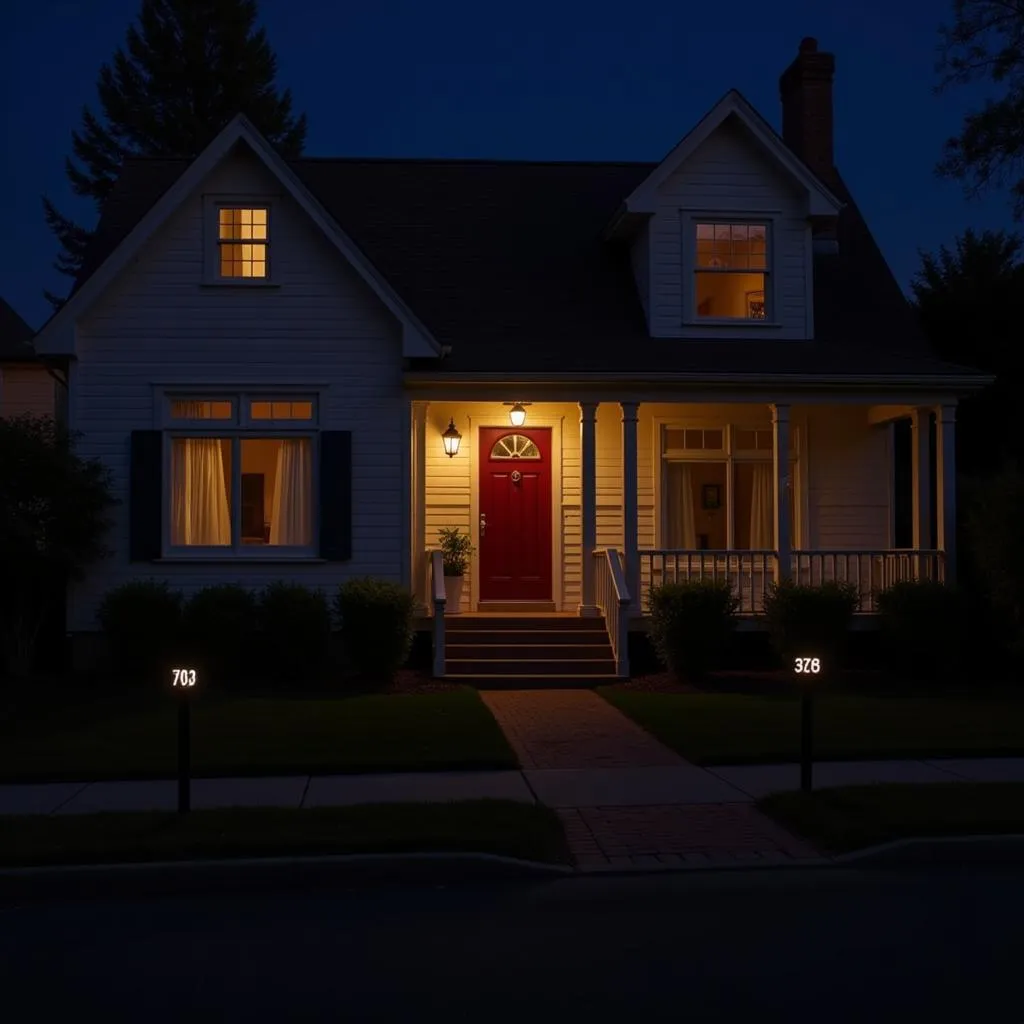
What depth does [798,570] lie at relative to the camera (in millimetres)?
19109

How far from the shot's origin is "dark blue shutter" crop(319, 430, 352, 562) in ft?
57.7

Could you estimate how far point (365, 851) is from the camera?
8.30m

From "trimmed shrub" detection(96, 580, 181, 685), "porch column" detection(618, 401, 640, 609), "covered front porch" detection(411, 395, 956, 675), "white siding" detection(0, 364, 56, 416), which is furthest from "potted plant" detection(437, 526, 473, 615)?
"white siding" detection(0, 364, 56, 416)

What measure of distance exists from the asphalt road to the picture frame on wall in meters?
11.7

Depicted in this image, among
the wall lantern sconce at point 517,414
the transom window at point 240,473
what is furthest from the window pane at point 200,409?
the wall lantern sconce at point 517,414

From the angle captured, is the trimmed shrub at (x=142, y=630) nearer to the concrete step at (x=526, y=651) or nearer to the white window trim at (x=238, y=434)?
the white window trim at (x=238, y=434)

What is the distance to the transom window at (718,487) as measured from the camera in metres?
19.7

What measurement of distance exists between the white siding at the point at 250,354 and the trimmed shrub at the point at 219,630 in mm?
755

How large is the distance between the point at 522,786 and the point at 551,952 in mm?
4185

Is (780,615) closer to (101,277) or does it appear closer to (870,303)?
(870,303)

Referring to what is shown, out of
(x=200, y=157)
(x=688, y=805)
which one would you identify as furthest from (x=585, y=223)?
(x=688, y=805)

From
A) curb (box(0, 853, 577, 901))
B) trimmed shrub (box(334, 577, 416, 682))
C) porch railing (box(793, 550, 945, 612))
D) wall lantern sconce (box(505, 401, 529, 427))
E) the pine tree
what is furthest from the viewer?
the pine tree

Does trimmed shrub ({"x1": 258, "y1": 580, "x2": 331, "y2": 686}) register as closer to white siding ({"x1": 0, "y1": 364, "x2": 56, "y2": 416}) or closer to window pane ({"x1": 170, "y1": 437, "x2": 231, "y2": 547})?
window pane ({"x1": 170, "y1": 437, "x2": 231, "y2": 547})

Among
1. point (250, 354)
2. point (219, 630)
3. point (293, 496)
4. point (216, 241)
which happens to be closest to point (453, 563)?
point (293, 496)
